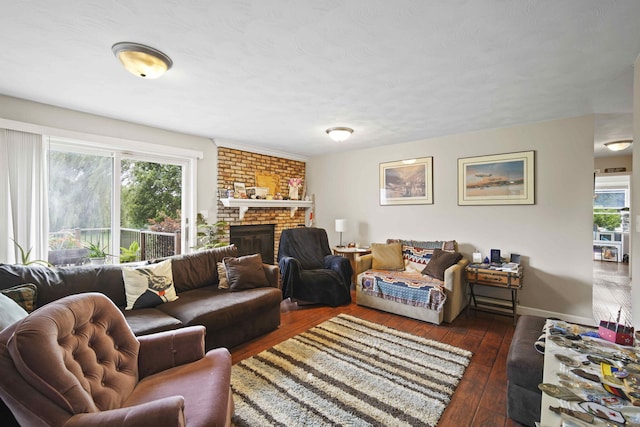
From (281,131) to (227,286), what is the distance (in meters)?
2.11

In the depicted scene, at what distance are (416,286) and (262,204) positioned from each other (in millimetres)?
2713

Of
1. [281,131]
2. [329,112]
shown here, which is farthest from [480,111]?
[281,131]

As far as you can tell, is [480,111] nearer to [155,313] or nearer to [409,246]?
[409,246]

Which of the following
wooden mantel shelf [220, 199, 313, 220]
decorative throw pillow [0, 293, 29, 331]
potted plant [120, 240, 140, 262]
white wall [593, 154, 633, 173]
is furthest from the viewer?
white wall [593, 154, 633, 173]

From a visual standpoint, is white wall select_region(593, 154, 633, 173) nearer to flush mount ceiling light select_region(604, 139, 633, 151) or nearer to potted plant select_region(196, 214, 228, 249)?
flush mount ceiling light select_region(604, 139, 633, 151)

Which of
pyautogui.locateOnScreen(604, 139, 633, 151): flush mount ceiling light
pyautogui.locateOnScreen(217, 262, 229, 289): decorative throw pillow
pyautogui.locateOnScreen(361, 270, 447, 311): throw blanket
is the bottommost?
pyautogui.locateOnScreen(361, 270, 447, 311): throw blanket

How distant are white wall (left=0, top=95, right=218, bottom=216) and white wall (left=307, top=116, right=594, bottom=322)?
271cm

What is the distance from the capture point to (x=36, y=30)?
168 cm

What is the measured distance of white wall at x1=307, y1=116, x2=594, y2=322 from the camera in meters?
3.20

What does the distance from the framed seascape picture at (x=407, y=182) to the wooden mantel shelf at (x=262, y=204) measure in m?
1.55

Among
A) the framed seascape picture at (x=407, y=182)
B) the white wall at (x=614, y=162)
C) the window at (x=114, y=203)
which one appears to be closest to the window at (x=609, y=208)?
the white wall at (x=614, y=162)

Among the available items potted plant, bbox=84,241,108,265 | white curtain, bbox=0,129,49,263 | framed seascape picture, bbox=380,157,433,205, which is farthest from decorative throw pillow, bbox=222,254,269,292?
framed seascape picture, bbox=380,157,433,205

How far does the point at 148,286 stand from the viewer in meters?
2.54

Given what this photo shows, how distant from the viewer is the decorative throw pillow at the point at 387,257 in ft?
13.4
